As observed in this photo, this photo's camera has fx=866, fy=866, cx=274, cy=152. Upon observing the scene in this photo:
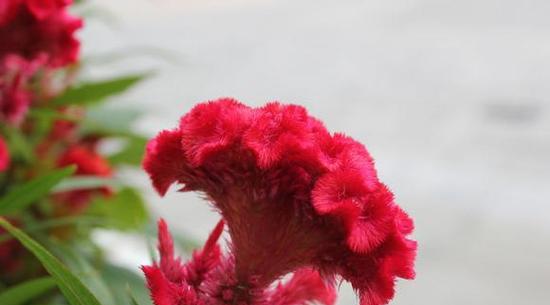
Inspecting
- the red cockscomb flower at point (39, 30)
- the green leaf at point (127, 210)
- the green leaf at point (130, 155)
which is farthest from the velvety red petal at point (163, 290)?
the green leaf at point (130, 155)

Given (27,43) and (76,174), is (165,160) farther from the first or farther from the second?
(76,174)

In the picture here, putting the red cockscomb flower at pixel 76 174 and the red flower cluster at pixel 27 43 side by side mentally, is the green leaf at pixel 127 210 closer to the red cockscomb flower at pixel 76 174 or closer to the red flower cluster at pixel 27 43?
the red cockscomb flower at pixel 76 174

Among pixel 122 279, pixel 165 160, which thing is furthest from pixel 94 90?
pixel 165 160

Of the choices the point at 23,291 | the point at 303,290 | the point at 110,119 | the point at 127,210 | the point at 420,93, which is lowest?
the point at 303,290

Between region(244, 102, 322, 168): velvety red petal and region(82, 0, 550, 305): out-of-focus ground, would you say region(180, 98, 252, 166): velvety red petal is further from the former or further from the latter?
region(82, 0, 550, 305): out-of-focus ground

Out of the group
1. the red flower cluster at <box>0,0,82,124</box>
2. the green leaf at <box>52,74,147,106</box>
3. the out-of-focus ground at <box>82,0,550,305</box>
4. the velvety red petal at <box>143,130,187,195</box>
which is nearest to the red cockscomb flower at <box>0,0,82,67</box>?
the red flower cluster at <box>0,0,82,124</box>

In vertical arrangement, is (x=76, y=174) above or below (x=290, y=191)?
above

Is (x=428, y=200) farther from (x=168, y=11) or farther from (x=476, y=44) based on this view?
(x=168, y=11)

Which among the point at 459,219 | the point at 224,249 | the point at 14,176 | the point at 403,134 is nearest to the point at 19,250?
the point at 14,176
